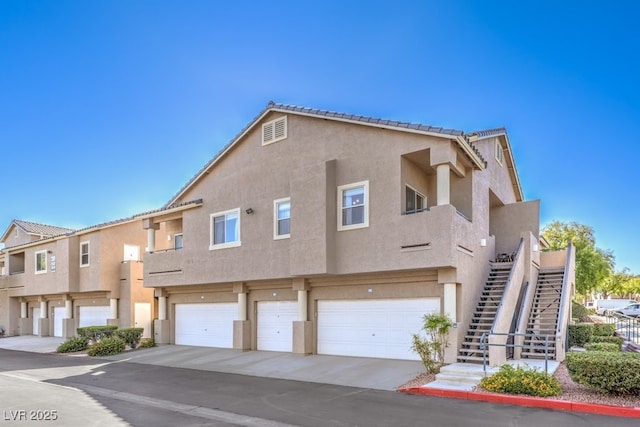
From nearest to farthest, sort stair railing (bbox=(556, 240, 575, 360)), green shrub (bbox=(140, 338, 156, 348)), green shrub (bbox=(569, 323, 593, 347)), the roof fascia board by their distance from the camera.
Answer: stair railing (bbox=(556, 240, 575, 360)) < green shrub (bbox=(569, 323, 593, 347)) < the roof fascia board < green shrub (bbox=(140, 338, 156, 348))

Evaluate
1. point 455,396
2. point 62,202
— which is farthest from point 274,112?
point 62,202

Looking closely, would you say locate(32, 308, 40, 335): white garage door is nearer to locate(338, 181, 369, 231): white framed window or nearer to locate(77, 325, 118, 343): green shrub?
locate(77, 325, 118, 343): green shrub

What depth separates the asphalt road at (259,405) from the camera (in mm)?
8758

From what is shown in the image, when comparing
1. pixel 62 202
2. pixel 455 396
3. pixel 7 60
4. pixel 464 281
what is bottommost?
pixel 455 396

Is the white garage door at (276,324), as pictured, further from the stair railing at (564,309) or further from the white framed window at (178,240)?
the stair railing at (564,309)

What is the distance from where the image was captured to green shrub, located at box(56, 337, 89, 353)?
22.1 meters

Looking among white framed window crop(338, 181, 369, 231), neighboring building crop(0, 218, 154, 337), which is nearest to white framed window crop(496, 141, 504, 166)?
white framed window crop(338, 181, 369, 231)

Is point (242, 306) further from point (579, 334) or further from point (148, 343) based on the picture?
point (579, 334)

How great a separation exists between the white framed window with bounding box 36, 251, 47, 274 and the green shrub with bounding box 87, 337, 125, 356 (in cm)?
1141

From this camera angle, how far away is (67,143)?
27.1 meters

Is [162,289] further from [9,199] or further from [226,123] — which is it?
[9,199]

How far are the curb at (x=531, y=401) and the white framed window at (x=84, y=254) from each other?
843 inches

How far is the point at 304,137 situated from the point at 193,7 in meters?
7.09

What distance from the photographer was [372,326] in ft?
52.2
